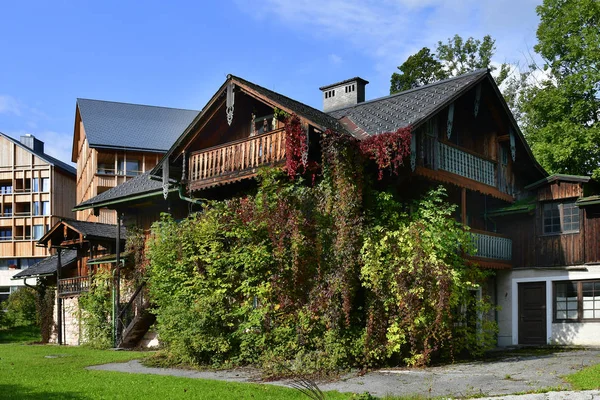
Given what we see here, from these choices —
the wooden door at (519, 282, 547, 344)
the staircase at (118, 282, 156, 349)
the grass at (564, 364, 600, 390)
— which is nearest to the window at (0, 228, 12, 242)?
the staircase at (118, 282, 156, 349)

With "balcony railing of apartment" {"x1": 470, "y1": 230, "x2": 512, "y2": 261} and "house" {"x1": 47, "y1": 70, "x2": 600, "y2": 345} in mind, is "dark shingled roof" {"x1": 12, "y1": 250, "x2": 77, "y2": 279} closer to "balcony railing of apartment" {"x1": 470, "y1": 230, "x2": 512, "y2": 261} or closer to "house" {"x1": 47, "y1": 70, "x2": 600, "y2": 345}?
"house" {"x1": 47, "y1": 70, "x2": 600, "y2": 345}

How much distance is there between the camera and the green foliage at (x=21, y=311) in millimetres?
37781

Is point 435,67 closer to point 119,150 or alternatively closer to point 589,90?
point 589,90

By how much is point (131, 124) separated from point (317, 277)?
3470 cm

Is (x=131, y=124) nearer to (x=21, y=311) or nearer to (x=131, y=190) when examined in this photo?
(x=21, y=311)

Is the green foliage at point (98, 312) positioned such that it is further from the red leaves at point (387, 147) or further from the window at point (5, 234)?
the window at point (5, 234)

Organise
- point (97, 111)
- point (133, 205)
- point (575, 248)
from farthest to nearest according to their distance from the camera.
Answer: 1. point (97, 111)
2. point (133, 205)
3. point (575, 248)

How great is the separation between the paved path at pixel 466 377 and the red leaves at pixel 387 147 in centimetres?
471

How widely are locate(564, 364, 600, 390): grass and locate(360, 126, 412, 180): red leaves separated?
19.2 feet

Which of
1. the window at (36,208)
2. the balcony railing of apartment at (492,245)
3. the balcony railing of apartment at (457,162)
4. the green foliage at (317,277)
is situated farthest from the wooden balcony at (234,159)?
the window at (36,208)

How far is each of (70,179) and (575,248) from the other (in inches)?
1810

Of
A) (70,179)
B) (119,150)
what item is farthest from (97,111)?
(70,179)

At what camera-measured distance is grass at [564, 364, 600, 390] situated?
1129 cm

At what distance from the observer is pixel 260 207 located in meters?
16.8
